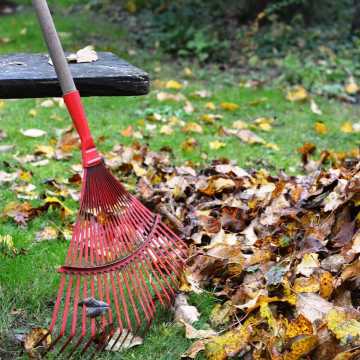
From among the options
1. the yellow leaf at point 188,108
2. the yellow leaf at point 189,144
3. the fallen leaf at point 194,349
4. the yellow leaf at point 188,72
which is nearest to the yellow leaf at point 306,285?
the fallen leaf at point 194,349

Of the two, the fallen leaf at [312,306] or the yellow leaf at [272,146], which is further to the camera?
the yellow leaf at [272,146]

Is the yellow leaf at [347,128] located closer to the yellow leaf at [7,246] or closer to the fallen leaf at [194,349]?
the yellow leaf at [7,246]

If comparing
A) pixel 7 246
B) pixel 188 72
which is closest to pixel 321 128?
pixel 188 72

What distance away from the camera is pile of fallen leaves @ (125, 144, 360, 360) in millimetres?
1772

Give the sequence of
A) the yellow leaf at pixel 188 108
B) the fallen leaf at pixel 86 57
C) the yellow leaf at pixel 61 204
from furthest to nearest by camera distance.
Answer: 1. the yellow leaf at pixel 188 108
2. the yellow leaf at pixel 61 204
3. the fallen leaf at pixel 86 57

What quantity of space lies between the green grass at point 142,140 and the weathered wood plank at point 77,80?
669 millimetres

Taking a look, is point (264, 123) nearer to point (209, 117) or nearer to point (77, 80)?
point (209, 117)

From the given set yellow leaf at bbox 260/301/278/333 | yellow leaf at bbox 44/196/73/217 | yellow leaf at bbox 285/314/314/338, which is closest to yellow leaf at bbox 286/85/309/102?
yellow leaf at bbox 44/196/73/217

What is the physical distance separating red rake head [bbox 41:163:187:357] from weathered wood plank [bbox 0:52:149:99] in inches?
10.7

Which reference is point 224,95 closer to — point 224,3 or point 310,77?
point 310,77

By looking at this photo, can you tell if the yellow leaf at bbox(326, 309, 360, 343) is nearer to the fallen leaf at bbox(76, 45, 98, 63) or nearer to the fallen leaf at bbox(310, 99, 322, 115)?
the fallen leaf at bbox(76, 45, 98, 63)

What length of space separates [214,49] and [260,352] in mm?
5029

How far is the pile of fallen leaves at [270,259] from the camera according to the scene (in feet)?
5.82

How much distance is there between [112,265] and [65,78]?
62 cm
